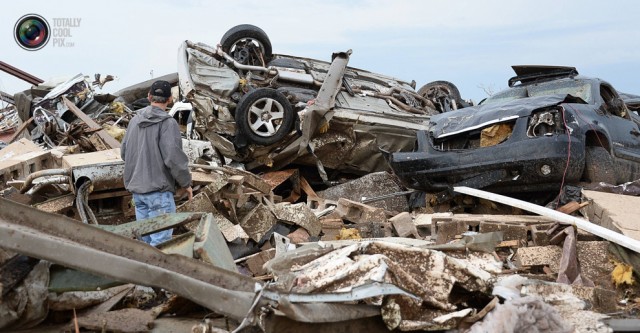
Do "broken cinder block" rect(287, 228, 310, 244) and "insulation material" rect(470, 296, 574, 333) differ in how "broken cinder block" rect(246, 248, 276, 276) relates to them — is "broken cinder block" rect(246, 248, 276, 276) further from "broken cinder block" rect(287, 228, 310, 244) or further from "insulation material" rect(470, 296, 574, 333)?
"insulation material" rect(470, 296, 574, 333)

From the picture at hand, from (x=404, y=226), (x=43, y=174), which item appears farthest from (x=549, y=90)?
(x=43, y=174)

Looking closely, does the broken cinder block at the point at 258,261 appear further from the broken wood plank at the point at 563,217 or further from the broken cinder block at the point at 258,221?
the broken wood plank at the point at 563,217

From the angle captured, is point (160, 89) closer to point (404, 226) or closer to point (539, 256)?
point (404, 226)

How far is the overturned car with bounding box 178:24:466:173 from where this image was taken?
36.3 ft

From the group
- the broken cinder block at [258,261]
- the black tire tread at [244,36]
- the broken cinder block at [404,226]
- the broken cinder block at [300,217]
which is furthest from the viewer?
the black tire tread at [244,36]

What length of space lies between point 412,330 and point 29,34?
16.7m

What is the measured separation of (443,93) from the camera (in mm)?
14750

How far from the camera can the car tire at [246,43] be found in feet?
40.9

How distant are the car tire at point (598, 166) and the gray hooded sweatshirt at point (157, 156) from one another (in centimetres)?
446

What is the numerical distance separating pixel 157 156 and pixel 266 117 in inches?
189

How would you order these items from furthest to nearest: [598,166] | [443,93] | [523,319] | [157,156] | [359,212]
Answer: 1. [443,93]
2. [359,212]
3. [598,166]
4. [157,156]
5. [523,319]

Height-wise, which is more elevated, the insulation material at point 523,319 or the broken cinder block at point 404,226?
the insulation material at point 523,319

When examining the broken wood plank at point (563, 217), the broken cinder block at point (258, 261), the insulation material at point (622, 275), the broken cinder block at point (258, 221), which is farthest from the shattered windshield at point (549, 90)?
the broken cinder block at point (258, 261)

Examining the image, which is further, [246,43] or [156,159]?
[246,43]
